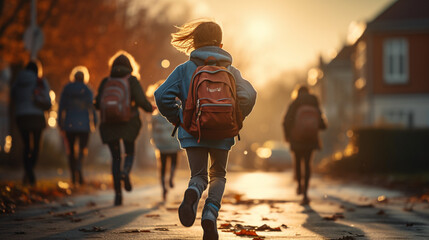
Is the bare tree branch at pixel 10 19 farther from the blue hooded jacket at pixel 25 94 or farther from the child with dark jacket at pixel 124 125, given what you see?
the child with dark jacket at pixel 124 125

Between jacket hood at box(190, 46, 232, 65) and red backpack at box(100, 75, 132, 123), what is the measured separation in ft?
10.8

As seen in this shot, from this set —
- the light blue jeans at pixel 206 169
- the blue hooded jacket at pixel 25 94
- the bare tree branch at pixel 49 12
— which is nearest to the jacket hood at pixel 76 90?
the blue hooded jacket at pixel 25 94

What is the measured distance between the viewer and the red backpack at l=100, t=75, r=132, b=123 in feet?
30.0

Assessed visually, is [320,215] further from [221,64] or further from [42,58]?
[42,58]

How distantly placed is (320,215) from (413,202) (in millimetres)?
2841

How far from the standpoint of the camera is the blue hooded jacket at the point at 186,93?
586 centimetres

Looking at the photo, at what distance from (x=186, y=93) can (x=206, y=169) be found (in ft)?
2.00

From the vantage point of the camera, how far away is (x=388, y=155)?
20328 mm

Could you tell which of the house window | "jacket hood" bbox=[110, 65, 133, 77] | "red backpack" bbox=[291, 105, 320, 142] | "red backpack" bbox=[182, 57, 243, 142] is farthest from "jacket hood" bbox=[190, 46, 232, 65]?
the house window

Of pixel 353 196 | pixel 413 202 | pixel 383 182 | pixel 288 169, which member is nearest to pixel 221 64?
pixel 413 202

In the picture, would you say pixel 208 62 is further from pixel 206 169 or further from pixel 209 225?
pixel 209 225

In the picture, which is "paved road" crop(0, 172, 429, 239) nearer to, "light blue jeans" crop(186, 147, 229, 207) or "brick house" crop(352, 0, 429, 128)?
"light blue jeans" crop(186, 147, 229, 207)

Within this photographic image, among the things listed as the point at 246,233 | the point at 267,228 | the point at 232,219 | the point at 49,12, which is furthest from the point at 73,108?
the point at 49,12

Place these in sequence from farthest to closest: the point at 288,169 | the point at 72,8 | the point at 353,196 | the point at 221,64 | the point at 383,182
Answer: the point at 288,169
the point at 72,8
the point at 383,182
the point at 353,196
the point at 221,64
